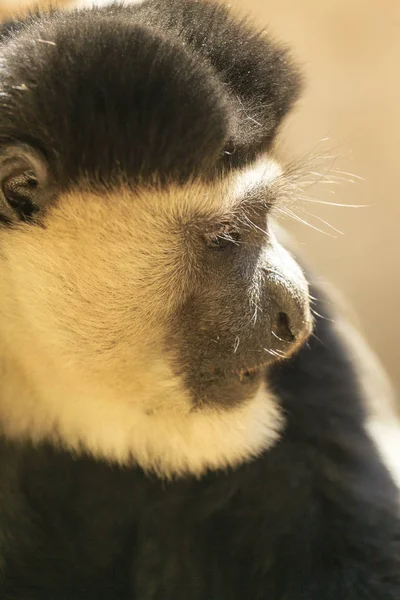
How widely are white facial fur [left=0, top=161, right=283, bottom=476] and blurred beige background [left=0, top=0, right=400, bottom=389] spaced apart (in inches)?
37.7

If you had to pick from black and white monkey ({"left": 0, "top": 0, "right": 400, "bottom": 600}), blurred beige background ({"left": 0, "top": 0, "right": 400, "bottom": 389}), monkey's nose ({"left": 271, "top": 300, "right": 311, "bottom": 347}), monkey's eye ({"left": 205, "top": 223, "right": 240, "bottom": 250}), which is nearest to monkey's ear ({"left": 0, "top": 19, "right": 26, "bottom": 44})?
black and white monkey ({"left": 0, "top": 0, "right": 400, "bottom": 600})

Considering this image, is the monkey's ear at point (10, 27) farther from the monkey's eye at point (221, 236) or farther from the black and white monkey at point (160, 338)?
the monkey's eye at point (221, 236)

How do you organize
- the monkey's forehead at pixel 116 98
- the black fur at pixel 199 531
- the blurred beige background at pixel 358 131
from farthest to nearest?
the blurred beige background at pixel 358 131, the black fur at pixel 199 531, the monkey's forehead at pixel 116 98

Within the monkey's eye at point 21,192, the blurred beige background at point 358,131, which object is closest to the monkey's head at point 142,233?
the monkey's eye at point 21,192

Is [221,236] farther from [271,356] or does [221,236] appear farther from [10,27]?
[10,27]

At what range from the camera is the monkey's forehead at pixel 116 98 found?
809 millimetres

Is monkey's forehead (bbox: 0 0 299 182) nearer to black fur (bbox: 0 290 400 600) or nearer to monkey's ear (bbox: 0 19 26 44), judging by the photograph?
monkey's ear (bbox: 0 19 26 44)

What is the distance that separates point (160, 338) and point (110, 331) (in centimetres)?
8

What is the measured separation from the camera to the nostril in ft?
3.34

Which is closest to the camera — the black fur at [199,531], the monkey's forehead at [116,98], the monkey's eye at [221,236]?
the monkey's forehead at [116,98]

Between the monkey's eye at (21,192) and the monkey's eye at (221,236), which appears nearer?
the monkey's eye at (21,192)

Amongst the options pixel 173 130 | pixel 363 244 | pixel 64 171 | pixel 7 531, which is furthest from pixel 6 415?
pixel 363 244

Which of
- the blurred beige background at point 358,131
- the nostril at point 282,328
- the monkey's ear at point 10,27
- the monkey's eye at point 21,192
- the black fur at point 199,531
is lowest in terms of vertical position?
the black fur at point 199,531

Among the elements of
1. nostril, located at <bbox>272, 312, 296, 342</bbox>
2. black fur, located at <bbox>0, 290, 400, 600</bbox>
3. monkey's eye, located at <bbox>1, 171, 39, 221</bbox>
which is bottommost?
black fur, located at <bbox>0, 290, 400, 600</bbox>
